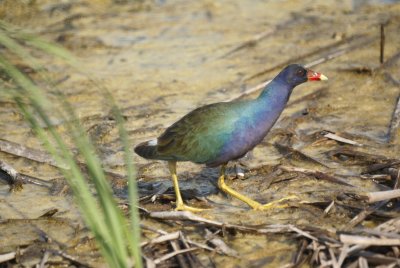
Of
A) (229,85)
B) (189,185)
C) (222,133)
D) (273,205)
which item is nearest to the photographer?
(222,133)

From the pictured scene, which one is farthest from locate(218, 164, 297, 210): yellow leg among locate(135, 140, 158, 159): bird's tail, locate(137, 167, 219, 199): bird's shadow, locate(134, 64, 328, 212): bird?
locate(135, 140, 158, 159): bird's tail

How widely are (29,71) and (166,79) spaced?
1.44 meters

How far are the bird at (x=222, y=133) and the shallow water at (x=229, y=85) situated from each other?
33 centimetres

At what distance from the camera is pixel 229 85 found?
7.53 meters

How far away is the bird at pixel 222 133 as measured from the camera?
15.6 ft

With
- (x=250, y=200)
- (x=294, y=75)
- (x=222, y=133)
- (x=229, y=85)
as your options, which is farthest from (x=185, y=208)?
(x=229, y=85)

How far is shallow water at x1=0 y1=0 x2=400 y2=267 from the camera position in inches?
200

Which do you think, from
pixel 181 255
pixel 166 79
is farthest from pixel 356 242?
pixel 166 79

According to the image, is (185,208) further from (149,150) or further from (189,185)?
(189,185)

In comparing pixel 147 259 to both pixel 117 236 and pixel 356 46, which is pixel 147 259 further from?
pixel 356 46

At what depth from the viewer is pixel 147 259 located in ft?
13.3

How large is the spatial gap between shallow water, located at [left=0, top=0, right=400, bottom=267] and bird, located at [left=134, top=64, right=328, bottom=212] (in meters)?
0.33

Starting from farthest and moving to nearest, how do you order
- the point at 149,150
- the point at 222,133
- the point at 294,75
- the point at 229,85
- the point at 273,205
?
the point at 229,85, the point at 294,75, the point at 149,150, the point at 273,205, the point at 222,133

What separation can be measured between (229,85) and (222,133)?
9.24 ft
